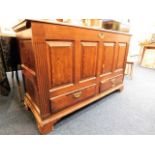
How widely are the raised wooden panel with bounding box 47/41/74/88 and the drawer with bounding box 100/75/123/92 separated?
0.54 m

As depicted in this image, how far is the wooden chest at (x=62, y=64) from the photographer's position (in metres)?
0.76

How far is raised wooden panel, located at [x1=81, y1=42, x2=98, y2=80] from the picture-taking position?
1003 millimetres

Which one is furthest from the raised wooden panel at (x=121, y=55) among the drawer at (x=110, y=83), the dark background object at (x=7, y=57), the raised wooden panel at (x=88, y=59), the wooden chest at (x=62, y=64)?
the dark background object at (x=7, y=57)

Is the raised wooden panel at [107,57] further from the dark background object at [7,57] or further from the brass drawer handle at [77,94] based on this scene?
the dark background object at [7,57]

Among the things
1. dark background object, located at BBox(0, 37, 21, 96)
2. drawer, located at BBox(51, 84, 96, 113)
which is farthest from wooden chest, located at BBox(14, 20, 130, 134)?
dark background object, located at BBox(0, 37, 21, 96)

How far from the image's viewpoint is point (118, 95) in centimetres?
165

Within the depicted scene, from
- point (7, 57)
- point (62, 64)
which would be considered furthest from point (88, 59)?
point (7, 57)

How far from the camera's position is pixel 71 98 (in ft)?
3.43

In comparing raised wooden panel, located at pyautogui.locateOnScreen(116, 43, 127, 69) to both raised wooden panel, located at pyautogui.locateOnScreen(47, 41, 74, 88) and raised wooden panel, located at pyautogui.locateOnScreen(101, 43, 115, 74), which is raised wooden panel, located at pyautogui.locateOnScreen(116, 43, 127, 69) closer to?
raised wooden panel, located at pyautogui.locateOnScreen(101, 43, 115, 74)

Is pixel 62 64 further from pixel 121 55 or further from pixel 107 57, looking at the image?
pixel 121 55
